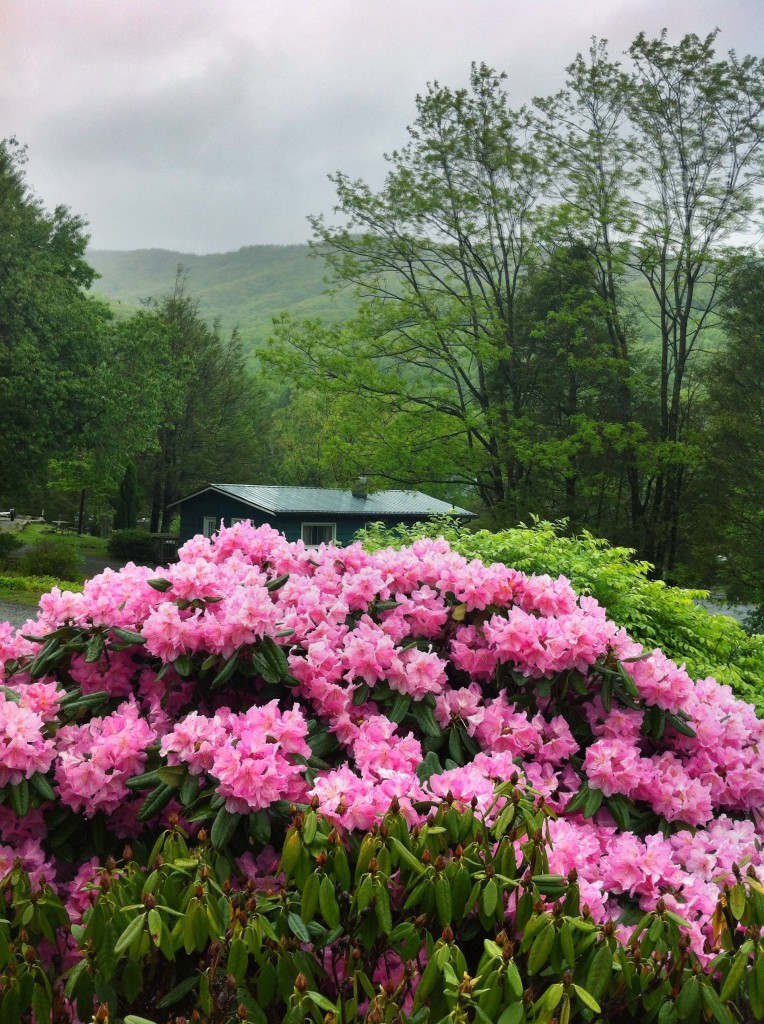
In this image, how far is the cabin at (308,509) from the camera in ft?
67.5

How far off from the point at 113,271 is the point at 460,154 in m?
168

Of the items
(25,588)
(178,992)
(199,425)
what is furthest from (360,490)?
(178,992)

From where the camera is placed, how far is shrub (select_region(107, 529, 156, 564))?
24922mm

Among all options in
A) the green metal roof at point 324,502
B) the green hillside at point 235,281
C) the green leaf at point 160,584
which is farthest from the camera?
the green hillside at point 235,281

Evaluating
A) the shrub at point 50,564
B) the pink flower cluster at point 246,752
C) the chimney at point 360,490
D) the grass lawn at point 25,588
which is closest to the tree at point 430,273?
the chimney at point 360,490

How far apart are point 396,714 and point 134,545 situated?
944 inches

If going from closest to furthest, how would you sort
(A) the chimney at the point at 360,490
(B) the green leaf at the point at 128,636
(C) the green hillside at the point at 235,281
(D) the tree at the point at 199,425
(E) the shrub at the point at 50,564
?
1. (B) the green leaf at the point at 128,636
2. (E) the shrub at the point at 50,564
3. (A) the chimney at the point at 360,490
4. (D) the tree at the point at 199,425
5. (C) the green hillside at the point at 235,281

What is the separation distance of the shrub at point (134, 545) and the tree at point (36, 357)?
461 centimetres

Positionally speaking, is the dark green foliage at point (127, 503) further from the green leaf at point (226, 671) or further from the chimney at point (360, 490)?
the green leaf at point (226, 671)

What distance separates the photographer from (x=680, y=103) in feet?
59.2

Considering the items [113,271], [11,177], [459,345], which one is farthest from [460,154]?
[113,271]

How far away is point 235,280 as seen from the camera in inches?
5679

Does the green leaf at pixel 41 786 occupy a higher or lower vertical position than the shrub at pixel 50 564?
higher

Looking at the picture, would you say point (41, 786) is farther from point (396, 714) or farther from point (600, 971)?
point (600, 971)
